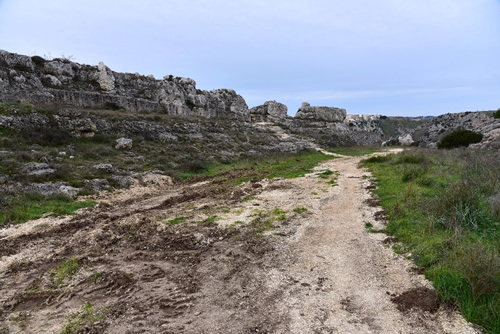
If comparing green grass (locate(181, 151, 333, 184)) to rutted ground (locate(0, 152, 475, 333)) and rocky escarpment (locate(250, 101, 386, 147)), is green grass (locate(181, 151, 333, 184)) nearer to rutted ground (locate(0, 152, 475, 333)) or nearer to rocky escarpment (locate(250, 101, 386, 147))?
rutted ground (locate(0, 152, 475, 333))

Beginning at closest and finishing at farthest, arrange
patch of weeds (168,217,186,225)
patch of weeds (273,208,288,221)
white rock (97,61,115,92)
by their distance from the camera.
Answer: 1. patch of weeds (168,217,186,225)
2. patch of weeds (273,208,288,221)
3. white rock (97,61,115,92)

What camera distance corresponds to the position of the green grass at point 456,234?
5203mm

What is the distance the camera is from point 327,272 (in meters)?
7.02

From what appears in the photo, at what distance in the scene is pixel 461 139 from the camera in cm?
3594

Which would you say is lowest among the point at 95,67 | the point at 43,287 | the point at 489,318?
the point at 43,287

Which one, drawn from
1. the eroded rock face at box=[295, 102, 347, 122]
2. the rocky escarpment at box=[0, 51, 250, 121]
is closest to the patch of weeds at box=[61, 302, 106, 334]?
the rocky escarpment at box=[0, 51, 250, 121]

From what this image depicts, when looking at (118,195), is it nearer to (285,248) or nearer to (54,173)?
(54,173)

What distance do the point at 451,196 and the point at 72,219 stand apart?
1462cm

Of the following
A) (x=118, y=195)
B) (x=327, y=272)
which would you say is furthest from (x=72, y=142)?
(x=327, y=272)

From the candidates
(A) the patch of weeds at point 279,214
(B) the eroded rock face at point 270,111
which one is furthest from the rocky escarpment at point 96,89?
(A) the patch of weeds at point 279,214

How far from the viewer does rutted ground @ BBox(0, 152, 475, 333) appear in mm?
5250

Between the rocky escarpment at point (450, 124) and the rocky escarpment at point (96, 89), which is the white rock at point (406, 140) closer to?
the rocky escarpment at point (450, 124)

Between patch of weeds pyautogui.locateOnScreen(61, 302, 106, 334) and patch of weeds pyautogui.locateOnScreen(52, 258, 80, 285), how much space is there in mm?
1649

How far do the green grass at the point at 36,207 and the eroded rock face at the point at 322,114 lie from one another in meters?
71.9
